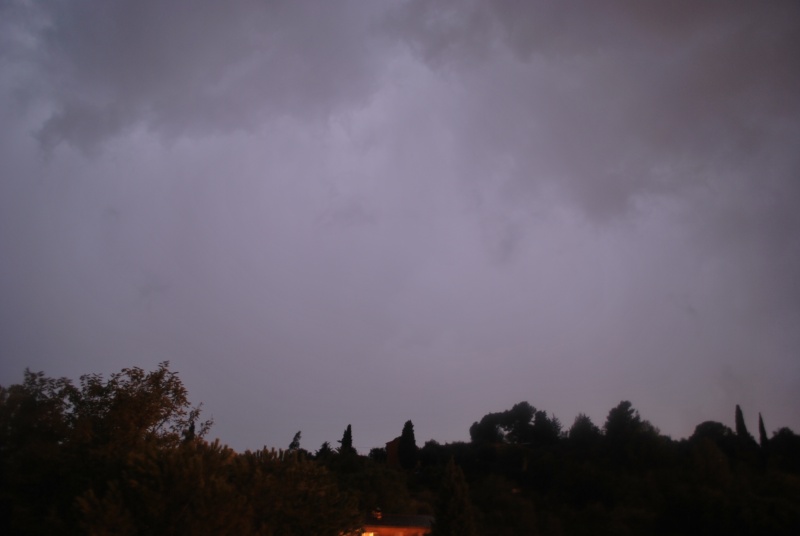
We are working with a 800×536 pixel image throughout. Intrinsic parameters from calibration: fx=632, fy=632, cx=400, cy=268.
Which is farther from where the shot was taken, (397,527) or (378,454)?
(378,454)

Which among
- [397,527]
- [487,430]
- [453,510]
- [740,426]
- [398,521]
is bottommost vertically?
[397,527]

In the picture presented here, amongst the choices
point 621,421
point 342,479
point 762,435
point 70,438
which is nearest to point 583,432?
point 621,421

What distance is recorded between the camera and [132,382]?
27438mm

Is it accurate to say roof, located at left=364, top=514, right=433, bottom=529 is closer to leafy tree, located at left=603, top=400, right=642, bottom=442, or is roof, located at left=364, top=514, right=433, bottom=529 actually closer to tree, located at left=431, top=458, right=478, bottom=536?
tree, located at left=431, top=458, right=478, bottom=536

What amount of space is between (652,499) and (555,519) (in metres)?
8.16

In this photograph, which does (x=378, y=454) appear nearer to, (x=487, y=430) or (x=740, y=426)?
(x=487, y=430)

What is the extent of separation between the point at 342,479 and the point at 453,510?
2106cm

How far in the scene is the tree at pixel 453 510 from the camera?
36.4 metres

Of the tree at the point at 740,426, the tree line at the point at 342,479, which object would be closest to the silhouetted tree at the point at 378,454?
the tree line at the point at 342,479

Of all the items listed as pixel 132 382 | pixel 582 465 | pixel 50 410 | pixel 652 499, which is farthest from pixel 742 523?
pixel 50 410

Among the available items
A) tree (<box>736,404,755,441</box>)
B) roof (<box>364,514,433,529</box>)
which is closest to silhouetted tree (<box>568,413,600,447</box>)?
tree (<box>736,404,755,441</box>)

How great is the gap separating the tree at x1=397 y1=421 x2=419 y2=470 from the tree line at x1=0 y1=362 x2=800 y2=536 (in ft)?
0.78

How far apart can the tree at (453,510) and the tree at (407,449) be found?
137 ft

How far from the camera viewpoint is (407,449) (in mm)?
79938
